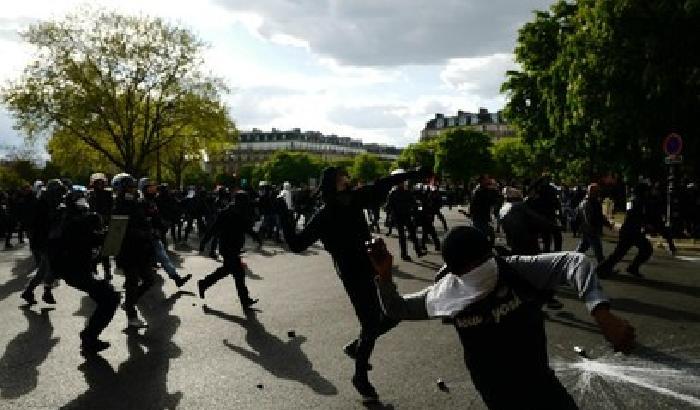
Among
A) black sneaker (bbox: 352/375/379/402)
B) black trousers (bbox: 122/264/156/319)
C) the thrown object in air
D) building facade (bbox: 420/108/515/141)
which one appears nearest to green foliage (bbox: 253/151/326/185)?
building facade (bbox: 420/108/515/141)

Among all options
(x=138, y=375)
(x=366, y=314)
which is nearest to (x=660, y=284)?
(x=366, y=314)

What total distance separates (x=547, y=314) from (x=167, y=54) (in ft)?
122

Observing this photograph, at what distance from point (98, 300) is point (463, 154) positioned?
101171mm

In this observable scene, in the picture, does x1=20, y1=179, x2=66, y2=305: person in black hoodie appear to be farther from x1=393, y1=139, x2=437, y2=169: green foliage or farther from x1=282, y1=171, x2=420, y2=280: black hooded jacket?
x1=393, y1=139, x2=437, y2=169: green foliage

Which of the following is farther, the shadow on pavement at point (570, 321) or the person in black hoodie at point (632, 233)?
the person in black hoodie at point (632, 233)

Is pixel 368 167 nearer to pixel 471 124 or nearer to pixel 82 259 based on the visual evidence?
pixel 471 124

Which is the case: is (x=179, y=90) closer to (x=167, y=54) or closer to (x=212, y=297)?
(x=167, y=54)

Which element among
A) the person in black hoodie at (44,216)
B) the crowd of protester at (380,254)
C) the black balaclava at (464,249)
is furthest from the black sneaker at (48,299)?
the black balaclava at (464,249)

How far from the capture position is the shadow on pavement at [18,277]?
464 inches

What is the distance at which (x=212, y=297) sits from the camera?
10578mm

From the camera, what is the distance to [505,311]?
2.83 meters

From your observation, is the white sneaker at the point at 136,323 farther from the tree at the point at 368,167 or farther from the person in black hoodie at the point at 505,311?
the tree at the point at 368,167

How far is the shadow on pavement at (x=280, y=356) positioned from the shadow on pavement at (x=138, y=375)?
76 cm

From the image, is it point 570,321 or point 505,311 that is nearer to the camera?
point 505,311
